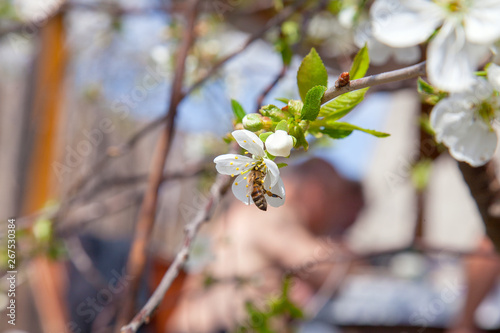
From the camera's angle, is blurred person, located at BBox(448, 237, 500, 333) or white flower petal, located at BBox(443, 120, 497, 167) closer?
white flower petal, located at BBox(443, 120, 497, 167)

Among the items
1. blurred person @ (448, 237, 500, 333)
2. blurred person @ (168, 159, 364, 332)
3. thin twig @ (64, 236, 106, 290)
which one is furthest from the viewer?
thin twig @ (64, 236, 106, 290)

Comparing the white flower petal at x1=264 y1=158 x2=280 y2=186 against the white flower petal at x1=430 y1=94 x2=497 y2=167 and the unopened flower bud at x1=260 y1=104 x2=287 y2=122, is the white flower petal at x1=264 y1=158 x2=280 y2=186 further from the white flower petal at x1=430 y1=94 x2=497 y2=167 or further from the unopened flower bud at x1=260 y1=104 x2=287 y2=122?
the white flower petal at x1=430 y1=94 x2=497 y2=167

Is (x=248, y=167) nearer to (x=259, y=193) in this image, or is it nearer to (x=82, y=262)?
(x=259, y=193)

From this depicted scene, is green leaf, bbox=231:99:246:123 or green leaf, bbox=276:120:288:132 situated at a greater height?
green leaf, bbox=276:120:288:132

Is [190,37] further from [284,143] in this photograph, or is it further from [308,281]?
[308,281]

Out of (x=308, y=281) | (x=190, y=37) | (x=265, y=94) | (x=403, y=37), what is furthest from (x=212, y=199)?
(x=308, y=281)

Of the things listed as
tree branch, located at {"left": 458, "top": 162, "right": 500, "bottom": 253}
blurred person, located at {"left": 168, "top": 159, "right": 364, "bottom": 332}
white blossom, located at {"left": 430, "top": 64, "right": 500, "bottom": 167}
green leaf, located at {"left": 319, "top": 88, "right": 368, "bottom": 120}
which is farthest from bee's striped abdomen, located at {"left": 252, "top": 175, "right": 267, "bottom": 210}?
blurred person, located at {"left": 168, "top": 159, "right": 364, "bottom": 332}

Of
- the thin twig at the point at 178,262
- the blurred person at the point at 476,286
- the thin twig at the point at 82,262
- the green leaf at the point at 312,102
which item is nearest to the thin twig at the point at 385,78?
the green leaf at the point at 312,102
